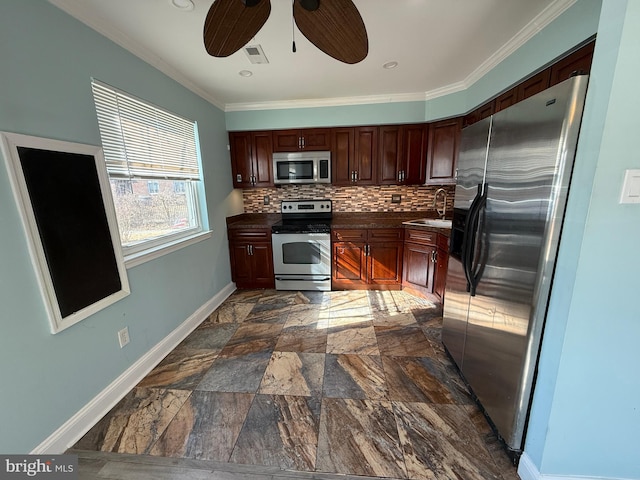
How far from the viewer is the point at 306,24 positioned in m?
1.11

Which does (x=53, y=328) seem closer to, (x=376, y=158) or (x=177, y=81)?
(x=177, y=81)

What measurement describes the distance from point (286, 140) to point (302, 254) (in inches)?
59.4

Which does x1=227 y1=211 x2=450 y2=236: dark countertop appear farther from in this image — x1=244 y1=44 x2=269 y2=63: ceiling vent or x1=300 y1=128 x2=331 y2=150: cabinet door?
x1=244 y1=44 x2=269 y2=63: ceiling vent

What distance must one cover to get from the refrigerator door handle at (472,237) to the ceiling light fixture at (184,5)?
6.52 feet

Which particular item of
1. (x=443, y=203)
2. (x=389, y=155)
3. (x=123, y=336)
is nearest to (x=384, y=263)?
(x=443, y=203)

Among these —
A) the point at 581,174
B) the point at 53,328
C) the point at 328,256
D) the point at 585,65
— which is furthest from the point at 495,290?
the point at 53,328

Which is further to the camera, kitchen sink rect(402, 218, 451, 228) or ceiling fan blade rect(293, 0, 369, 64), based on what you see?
kitchen sink rect(402, 218, 451, 228)

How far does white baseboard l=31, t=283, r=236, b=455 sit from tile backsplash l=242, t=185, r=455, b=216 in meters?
1.92

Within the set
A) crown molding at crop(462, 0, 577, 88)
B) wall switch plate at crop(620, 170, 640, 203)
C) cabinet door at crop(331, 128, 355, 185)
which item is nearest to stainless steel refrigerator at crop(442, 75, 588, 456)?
wall switch plate at crop(620, 170, 640, 203)

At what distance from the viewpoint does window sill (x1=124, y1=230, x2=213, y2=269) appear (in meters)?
1.82

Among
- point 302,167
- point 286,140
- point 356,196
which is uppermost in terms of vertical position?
point 286,140

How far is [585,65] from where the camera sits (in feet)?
4.80

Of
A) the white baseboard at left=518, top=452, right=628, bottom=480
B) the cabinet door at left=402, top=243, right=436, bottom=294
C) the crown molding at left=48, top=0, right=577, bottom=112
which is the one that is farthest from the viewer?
the cabinet door at left=402, top=243, right=436, bottom=294

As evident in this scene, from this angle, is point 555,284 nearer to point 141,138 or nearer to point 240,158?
point 141,138
